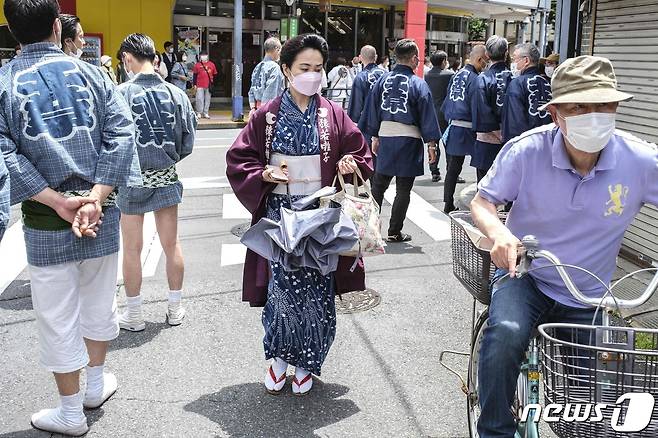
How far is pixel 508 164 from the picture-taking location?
2631mm

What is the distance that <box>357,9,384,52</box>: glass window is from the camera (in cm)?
2633

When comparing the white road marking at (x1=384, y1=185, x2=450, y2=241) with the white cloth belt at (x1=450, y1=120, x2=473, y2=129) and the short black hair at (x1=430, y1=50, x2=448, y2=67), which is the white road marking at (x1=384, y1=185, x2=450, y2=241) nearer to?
the white cloth belt at (x1=450, y1=120, x2=473, y2=129)

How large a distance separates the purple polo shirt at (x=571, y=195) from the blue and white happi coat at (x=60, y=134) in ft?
5.58

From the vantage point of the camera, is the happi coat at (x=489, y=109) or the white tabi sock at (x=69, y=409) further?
the happi coat at (x=489, y=109)

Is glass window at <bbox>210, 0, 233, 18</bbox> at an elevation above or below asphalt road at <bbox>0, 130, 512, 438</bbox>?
above

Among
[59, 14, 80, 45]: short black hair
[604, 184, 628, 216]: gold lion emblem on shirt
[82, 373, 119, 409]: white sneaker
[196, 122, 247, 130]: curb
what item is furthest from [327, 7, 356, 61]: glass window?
[604, 184, 628, 216]: gold lion emblem on shirt

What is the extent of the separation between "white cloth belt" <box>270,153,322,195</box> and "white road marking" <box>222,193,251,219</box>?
4.39 meters

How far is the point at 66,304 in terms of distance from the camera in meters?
3.23

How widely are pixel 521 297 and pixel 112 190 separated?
190 cm

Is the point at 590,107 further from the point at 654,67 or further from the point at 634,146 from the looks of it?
the point at 654,67

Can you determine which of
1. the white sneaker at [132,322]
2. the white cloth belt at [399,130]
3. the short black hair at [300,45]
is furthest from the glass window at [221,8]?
the short black hair at [300,45]

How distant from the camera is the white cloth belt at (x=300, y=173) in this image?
3.75 meters

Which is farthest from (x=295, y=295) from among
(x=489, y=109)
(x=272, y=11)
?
(x=272, y=11)

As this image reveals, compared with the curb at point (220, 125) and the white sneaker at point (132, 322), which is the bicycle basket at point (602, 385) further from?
the curb at point (220, 125)
